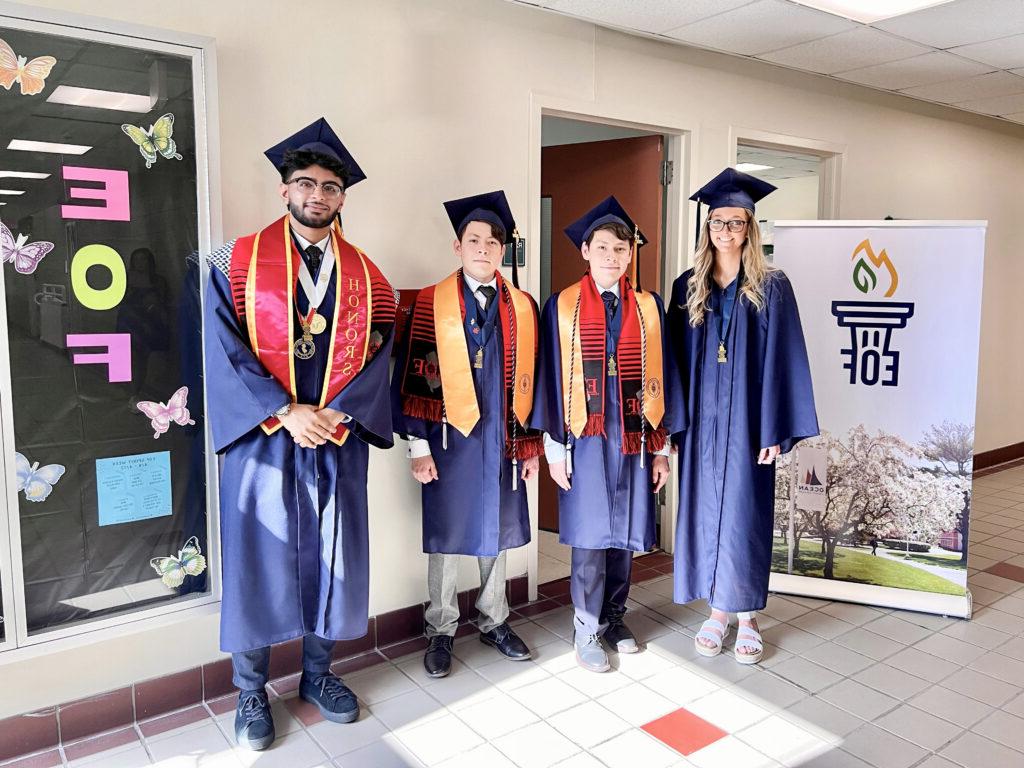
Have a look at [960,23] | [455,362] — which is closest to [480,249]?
[455,362]

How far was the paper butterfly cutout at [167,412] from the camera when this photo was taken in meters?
2.55

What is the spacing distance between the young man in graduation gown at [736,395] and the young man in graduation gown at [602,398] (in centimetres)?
17

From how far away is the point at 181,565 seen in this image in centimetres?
266

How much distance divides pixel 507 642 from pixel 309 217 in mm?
1715

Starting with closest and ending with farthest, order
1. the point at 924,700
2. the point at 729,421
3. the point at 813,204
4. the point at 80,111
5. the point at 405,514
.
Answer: the point at 80,111
the point at 924,700
the point at 729,421
the point at 405,514
the point at 813,204

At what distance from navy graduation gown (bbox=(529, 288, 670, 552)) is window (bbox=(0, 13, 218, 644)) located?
1174 millimetres

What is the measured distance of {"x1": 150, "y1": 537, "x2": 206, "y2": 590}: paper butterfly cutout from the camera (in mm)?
2627

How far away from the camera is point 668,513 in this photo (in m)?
4.16

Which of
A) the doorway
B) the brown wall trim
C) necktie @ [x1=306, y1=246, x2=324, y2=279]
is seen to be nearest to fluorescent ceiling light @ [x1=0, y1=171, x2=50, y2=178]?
necktie @ [x1=306, y1=246, x2=324, y2=279]

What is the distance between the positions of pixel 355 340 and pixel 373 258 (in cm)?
62

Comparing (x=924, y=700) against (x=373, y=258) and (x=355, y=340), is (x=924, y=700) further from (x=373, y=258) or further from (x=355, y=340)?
(x=373, y=258)

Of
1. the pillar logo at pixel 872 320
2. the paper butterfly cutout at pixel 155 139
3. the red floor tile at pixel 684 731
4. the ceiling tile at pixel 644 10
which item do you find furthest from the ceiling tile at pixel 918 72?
the paper butterfly cutout at pixel 155 139

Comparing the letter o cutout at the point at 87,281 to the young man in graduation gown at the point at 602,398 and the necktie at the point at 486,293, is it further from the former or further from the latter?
the young man in graduation gown at the point at 602,398

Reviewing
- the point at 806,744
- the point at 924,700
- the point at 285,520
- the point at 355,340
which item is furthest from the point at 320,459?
the point at 924,700
